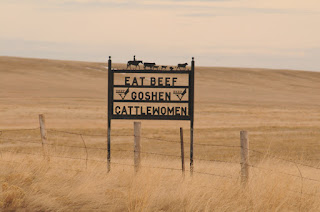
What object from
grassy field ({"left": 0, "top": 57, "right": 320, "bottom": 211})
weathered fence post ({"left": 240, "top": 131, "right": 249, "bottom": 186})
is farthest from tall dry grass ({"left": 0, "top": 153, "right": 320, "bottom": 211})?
weathered fence post ({"left": 240, "top": 131, "right": 249, "bottom": 186})

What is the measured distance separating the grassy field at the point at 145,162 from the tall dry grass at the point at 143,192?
0.02 metres

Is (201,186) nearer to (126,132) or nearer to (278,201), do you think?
(278,201)

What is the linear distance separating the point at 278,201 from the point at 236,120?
3003 cm

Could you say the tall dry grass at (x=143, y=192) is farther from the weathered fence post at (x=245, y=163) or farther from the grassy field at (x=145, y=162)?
the weathered fence post at (x=245, y=163)

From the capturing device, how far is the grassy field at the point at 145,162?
8.56m

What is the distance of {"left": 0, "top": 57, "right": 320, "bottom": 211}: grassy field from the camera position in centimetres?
856

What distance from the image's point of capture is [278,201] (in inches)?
342

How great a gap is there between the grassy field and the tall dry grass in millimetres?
16

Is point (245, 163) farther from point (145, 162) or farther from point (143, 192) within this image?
point (145, 162)

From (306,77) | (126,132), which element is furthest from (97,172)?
(306,77)

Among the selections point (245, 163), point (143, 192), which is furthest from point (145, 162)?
point (143, 192)

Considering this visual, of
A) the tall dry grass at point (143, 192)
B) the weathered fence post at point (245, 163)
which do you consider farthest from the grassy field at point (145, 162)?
the weathered fence post at point (245, 163)

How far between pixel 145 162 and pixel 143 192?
472 centimetres

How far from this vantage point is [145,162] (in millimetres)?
13297
